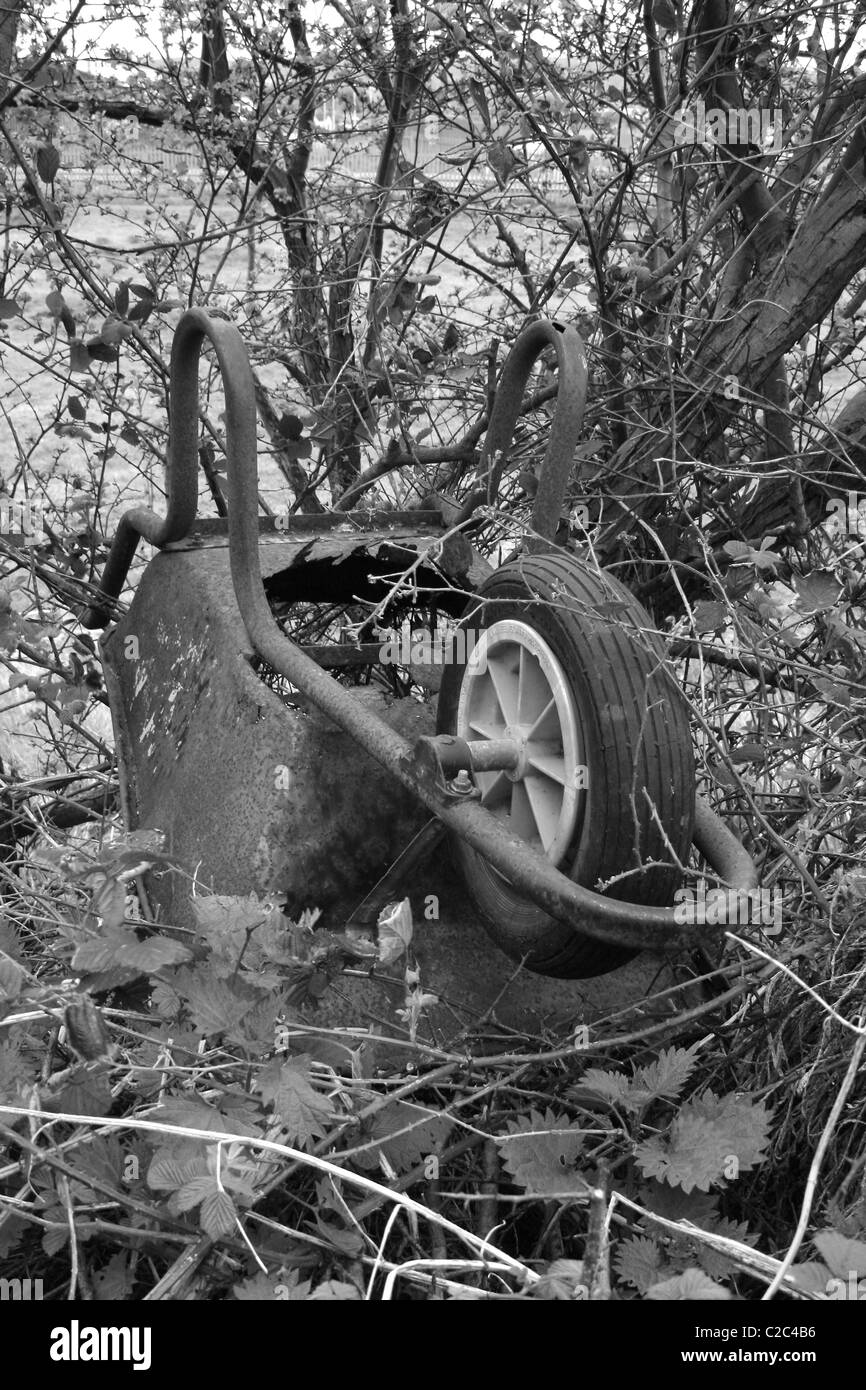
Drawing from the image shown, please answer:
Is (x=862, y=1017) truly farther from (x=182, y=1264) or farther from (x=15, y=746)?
(x=15, y=746)

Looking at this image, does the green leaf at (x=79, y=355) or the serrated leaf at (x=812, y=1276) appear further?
the green leaf at (x=79, y=355)

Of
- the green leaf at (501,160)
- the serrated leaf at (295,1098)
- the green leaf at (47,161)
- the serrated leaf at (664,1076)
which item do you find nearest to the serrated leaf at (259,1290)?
the serrated leaf at (295,1098)

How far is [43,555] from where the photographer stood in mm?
3555

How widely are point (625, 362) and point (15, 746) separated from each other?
8.94ft

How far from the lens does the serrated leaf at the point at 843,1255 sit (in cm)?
141

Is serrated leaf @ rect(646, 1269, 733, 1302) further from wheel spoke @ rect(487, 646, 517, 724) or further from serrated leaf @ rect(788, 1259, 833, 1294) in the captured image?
wheel spoke @ rect(487, 646, 517, 724)

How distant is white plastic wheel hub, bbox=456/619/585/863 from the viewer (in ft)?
6.05

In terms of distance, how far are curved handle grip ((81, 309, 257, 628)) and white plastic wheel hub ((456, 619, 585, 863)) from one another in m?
0.57

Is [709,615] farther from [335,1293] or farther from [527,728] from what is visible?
[335,1293]

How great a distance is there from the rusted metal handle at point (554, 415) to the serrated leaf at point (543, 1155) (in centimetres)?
87

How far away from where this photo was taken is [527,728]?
1.96 metres

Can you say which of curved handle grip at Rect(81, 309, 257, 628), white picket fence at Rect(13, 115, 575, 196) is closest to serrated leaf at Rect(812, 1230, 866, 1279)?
curved handle grip at Rect(81, 309, 257, 628)

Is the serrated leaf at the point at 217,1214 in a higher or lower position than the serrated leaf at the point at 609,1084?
lower

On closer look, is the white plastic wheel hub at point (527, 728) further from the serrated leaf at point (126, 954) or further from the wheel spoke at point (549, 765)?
the serrated leaf at point (126, 954)
